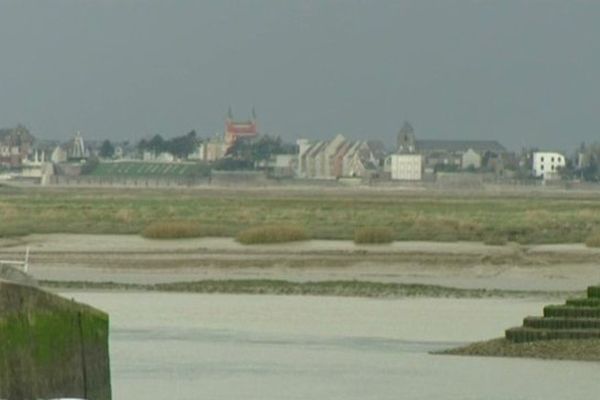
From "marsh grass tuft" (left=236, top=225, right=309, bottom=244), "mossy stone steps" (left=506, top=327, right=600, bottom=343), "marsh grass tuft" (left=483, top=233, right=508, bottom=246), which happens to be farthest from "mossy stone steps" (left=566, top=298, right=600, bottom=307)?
"marsh grass tuft" (left=483, top=233, right=508, bottom=246)

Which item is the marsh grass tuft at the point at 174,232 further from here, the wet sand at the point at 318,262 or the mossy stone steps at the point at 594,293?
the mossy stone steps at the point at 594,293

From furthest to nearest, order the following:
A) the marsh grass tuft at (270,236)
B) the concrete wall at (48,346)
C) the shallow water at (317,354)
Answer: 1. the marsh grass tuft at (270,236)
2. the shallow water at (317,354)
3. the concrete wall at (48,346)

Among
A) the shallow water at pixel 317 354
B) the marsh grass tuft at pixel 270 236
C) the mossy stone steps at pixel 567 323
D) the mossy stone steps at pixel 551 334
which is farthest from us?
the marsh grass tuft at pixel 270 236

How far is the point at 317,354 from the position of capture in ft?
65.6

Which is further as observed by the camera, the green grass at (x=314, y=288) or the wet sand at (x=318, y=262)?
the wet sand at (x=318, y=262)

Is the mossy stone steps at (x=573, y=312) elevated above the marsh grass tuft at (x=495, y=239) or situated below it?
above

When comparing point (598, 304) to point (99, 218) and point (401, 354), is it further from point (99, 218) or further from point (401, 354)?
point (99, 218)

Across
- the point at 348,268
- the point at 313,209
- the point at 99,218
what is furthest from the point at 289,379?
the point at 313,209

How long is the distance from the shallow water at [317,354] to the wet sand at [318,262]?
778cm

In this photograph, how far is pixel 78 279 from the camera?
117 feet

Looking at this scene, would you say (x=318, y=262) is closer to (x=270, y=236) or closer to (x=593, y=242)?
(x=270, y=236)

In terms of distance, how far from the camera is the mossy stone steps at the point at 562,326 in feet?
65.7

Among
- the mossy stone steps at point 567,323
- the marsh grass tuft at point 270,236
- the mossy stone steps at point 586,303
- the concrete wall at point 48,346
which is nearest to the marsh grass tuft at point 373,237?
the marsh grass tuft at point 270,236

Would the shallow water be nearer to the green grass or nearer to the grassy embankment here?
the green grass
